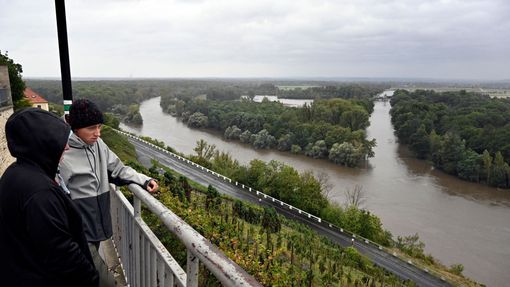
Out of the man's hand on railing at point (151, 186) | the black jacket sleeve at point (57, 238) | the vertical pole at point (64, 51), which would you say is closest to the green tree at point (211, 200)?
the vertical pole at point (64, 51)

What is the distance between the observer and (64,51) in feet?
13.8

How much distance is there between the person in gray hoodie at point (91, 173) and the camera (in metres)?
2.16

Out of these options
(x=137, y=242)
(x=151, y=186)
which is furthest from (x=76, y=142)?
(x=137, y=242)

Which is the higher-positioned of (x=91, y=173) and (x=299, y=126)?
(x=91, y=173)

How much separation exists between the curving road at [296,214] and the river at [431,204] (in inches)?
96.8

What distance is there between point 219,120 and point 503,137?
3413cm

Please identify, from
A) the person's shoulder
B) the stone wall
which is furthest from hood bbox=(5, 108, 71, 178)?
the stone wall

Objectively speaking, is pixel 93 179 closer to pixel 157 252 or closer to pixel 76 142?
pixel 76 142

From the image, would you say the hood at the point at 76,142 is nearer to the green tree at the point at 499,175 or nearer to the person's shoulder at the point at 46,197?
the person's shoulder at the point at 46,197

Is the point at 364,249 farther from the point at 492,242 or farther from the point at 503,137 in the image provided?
the point at 503,137

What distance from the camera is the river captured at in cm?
1959

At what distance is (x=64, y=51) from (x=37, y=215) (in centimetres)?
339

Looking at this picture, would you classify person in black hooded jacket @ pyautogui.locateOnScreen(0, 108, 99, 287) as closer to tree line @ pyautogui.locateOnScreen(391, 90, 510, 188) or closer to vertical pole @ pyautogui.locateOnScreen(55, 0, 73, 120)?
vertical pole @ pyautogui.locateOnScreen(55, 0, 73, 120)

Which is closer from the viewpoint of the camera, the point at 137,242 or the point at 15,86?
the point at 137,242
